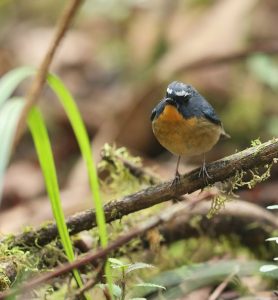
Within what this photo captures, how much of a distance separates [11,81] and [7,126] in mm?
250

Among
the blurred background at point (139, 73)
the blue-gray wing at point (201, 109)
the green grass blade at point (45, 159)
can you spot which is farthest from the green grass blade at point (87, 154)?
the blurred background at point (139, 73)

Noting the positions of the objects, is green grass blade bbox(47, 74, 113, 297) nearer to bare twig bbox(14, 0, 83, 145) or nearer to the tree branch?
bare twig bbox(14, 0, 83, 145)

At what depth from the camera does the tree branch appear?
3.02 m

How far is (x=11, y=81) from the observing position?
245 centimetres

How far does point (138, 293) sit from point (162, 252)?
25.2 inches

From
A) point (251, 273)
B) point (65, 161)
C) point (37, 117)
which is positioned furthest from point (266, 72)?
point (37, 117)

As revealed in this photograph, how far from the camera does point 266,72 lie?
24.4 ft

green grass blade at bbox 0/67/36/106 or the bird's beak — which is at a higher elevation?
green grass blade at bbox 0/67/36/106

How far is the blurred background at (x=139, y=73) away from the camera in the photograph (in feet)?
22.1

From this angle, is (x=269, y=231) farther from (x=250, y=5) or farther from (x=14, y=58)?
(x=14, y=58)

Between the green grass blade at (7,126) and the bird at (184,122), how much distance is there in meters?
1.34

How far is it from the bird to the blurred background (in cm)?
176

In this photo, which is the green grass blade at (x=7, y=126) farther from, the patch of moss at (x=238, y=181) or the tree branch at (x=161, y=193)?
the patch of moss at (x=238, y=181)

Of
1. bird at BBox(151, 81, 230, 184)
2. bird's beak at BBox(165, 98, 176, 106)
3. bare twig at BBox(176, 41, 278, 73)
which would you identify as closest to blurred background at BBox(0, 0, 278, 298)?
bare twig at BBox(176, 41, 278, 73)
